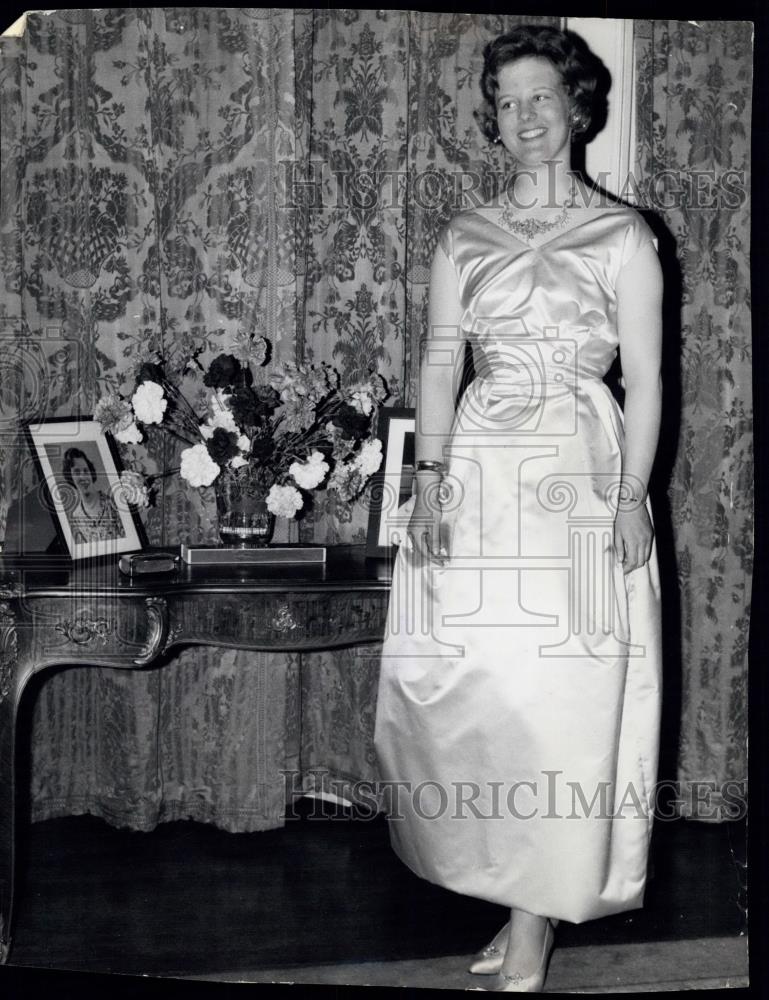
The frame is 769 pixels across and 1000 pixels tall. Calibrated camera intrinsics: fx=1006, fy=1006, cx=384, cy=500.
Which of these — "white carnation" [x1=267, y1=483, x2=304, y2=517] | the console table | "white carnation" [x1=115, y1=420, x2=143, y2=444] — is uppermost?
"white carnation" [x1=115, y1=420, x2=143, y2=444]

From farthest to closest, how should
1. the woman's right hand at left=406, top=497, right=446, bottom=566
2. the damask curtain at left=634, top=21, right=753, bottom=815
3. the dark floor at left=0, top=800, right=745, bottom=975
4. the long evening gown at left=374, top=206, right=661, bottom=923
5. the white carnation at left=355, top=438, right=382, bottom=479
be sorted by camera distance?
the damask curtain at left=634, top=21, right=753, bottom=815
the white carnation at left=355, top=438, right=382, bottom=479
the dark floor at left=0, top=800, right=745, bottom=975
the woman's right hand at left=406, top=497, right=446, bottom=566
the long evening gown at left=374, top=206, right=661, bottom=923

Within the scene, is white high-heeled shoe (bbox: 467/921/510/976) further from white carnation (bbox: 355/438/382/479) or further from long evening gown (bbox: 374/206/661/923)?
white carnation (bbox: 355/438/382/479)

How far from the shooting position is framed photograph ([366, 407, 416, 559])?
8.02 ft

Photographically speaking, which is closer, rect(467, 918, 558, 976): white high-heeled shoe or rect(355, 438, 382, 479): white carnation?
rect(467, 918, 558, 976): white high-heeled shoe

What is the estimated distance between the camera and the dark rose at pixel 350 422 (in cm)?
239

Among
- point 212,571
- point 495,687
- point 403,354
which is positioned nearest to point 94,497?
point 212,571

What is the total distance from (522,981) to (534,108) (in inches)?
68.4

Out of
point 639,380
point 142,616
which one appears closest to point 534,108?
point 639,380

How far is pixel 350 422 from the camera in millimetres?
2389

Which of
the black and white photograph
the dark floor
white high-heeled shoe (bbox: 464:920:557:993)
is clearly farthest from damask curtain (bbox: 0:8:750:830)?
white high-heeled shoe (bbox: 464:920:557:993)

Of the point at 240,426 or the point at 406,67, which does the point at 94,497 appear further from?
the point at 406,67

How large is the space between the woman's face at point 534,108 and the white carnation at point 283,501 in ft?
2.94

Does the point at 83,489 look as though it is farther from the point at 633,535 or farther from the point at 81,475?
the point at 633,535

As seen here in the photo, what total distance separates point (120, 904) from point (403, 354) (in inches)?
60.2
